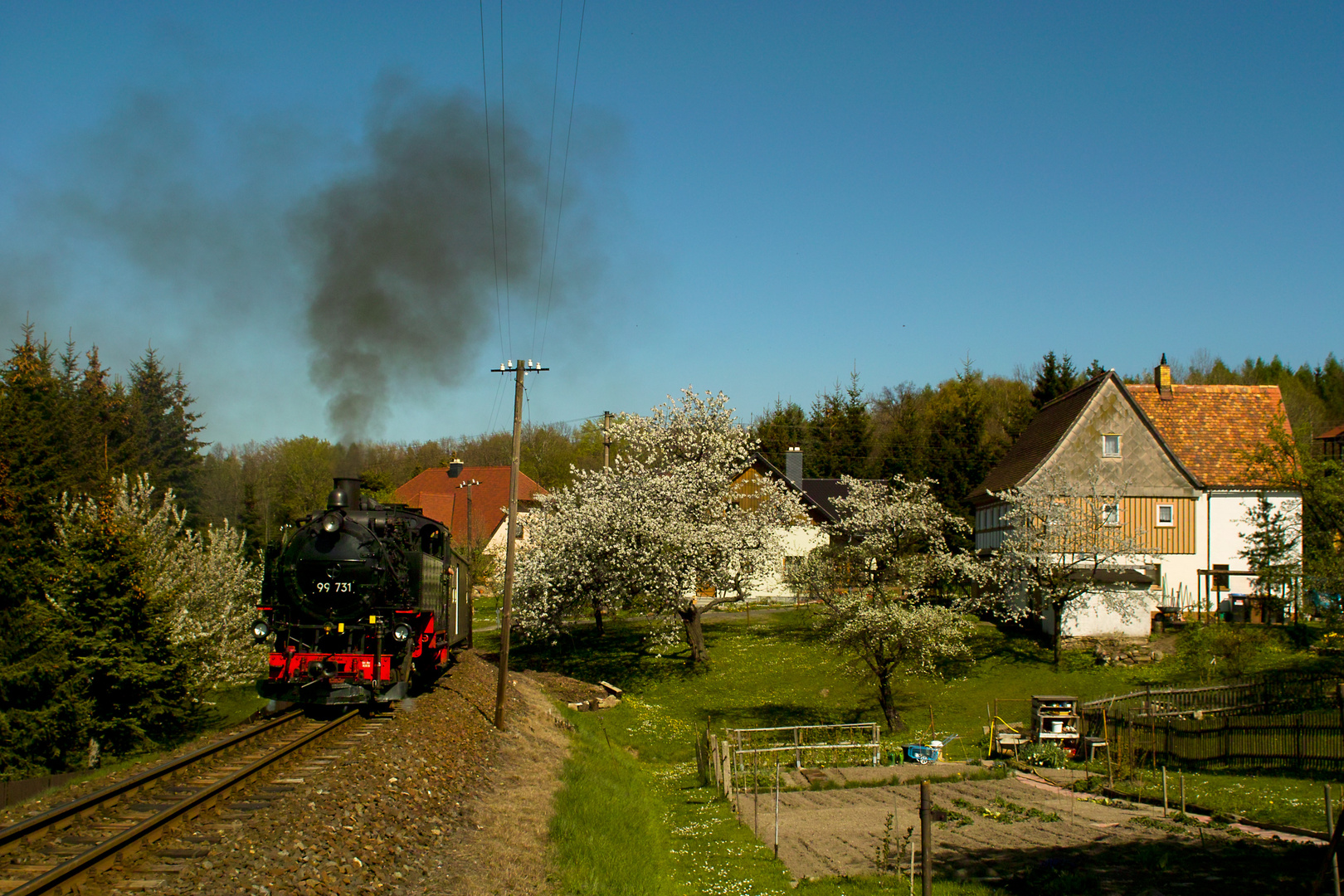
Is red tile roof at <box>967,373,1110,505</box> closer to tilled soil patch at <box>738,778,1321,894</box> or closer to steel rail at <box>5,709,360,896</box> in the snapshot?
tilled soil patch at <box>738,778,1321,894</box>

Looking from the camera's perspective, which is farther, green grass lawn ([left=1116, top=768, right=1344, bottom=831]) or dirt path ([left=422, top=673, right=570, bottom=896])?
green grass lawn ([left=1116, top=768, right=1344, bottom=831])

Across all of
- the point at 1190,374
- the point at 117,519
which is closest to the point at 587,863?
the point at 117,519

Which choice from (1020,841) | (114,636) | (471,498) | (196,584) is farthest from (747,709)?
(471,498)

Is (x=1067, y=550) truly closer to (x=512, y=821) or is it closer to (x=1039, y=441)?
(x=1039, y=441)

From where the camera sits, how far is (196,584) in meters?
32.2

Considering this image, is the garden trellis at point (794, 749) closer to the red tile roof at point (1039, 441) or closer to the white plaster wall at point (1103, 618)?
the white plaster wall at point (1103, 618)

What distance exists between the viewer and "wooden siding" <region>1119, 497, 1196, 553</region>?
120 ft

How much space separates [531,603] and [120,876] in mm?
27834

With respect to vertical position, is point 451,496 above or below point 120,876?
above

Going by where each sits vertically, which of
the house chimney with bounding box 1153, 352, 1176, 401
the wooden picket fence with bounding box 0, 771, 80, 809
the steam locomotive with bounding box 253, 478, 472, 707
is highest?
the house chimney with bounding box 1153, 352, 1176, 401

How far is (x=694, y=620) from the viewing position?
115ft

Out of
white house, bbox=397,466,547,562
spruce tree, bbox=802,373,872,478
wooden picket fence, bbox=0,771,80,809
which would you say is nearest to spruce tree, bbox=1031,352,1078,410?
spruce tree, bbox=802,373,872,478

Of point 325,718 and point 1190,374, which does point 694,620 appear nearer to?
point 325,718

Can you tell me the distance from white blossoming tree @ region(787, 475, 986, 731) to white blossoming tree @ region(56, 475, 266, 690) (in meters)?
18.3
